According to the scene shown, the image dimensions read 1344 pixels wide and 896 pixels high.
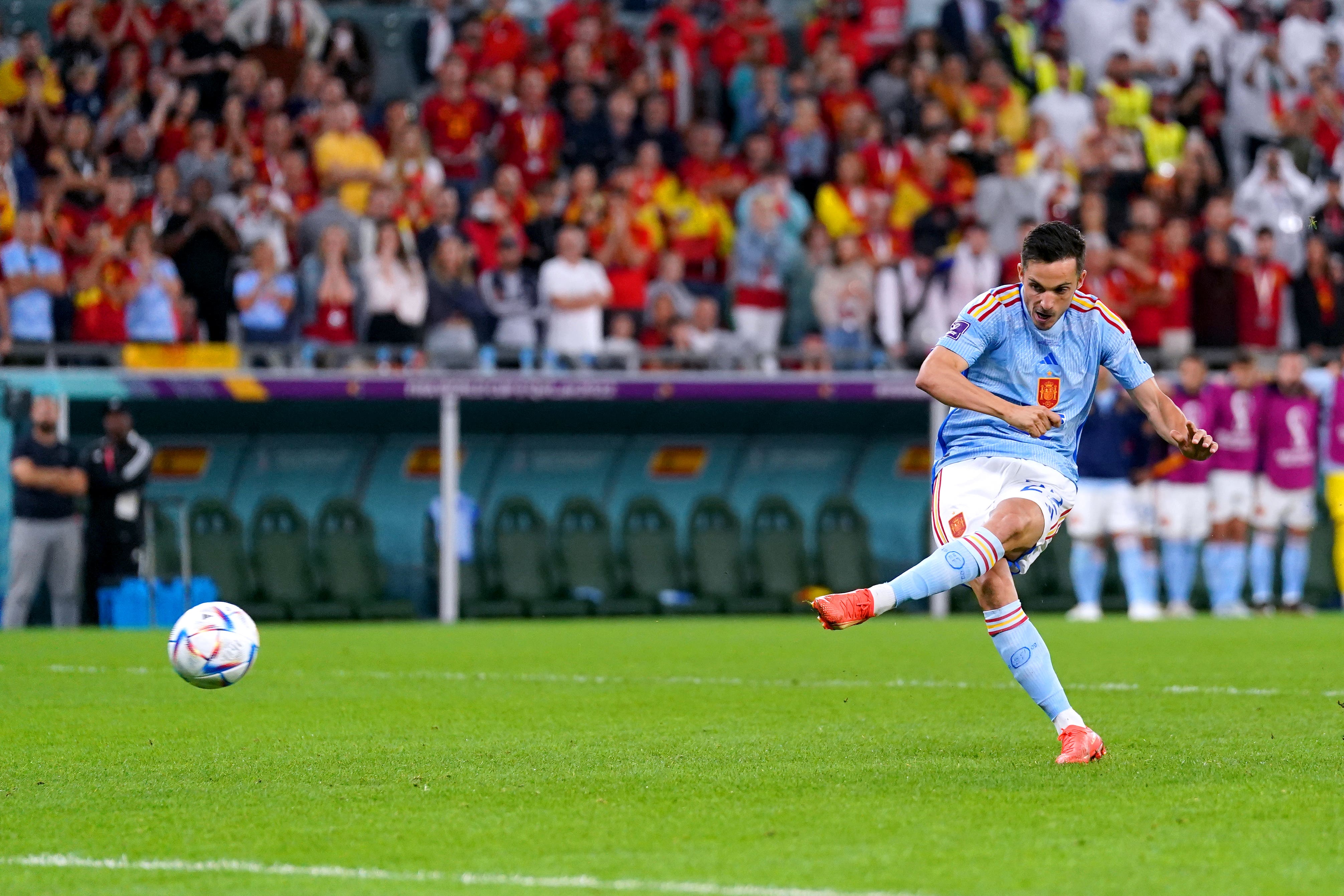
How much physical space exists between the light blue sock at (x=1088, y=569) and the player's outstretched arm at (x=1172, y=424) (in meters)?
11.9

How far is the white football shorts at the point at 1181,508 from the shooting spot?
2002cm

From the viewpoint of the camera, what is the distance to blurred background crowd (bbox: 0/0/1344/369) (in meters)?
18.1

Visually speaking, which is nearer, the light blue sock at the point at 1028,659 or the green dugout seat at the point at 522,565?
the light blue sock at the point at 1028,659

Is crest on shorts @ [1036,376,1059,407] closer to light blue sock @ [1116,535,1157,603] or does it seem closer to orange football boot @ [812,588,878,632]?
orange football boot @ [812,588,878,632]

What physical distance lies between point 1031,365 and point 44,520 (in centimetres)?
1180

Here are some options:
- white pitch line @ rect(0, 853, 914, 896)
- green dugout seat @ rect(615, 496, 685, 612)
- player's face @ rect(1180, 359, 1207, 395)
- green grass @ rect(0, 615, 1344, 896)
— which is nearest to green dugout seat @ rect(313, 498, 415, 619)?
green dugout seat @ rect(615, 496, 685, 612)

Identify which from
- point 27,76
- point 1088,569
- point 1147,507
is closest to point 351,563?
point 27,76

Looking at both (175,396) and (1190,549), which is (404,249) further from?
(1190,549)

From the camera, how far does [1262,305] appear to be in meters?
20.3

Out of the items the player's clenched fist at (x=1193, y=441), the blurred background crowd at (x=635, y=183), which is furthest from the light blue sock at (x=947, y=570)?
the blurred background crowd at (x=635, y=183)

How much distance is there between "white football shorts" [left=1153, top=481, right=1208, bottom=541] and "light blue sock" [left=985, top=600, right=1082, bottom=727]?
504 inches

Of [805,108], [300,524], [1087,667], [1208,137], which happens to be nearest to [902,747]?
[1087,667]

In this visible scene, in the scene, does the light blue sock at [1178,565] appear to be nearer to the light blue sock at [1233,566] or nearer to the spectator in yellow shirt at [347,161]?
the light blue sock at [1233,566]

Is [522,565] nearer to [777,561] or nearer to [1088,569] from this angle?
[777,561]
